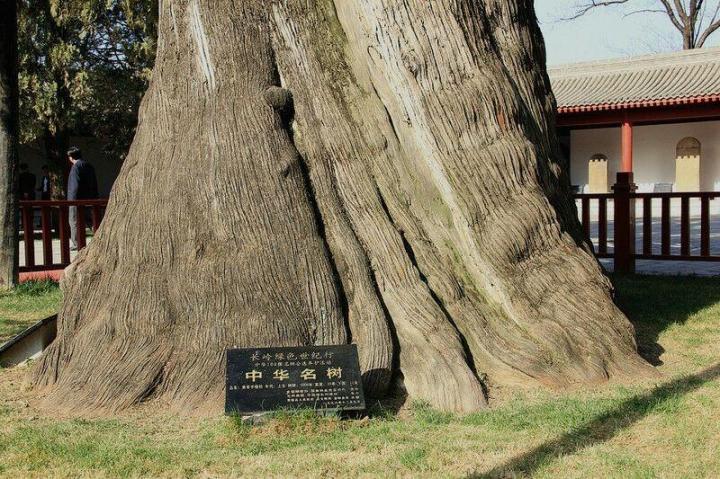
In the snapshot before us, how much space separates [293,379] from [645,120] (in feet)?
84.1

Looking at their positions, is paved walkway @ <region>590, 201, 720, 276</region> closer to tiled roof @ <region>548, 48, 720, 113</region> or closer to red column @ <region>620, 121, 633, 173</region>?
red column @ <region>620, 121, 633, 173</region>

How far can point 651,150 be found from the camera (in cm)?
3231

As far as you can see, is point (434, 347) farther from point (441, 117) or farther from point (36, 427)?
point (36, 427)

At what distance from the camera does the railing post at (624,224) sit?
1059 centimetres

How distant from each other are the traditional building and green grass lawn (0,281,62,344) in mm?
21503

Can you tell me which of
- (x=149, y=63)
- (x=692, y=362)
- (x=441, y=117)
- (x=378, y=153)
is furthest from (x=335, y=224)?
(x=149, y=63)

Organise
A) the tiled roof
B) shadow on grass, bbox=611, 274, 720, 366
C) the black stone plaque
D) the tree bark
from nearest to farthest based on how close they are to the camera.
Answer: the black stone plaque → shadow on grass, bbox=611, 274, 720, 366 → the tree bark → the tiled roof

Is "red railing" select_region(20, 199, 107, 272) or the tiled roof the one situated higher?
the tiled roof

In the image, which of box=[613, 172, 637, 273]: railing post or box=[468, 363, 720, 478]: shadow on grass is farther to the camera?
box=[613, 172, 637, 273]: railing post

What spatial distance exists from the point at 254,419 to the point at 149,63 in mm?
19135

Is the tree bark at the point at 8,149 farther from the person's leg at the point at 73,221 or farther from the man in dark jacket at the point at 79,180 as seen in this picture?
the man in dark jacket at the point at 79,180

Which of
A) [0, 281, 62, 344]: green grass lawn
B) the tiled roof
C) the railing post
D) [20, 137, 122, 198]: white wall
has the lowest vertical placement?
[0, 281, 62, 344]: green grass lawn

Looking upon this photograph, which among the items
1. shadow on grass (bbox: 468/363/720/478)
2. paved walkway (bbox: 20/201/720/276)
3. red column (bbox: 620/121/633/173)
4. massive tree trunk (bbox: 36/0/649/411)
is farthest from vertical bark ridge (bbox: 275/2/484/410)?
red column (bbox: 620/121/633/173)

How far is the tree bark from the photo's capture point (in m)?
9.50
